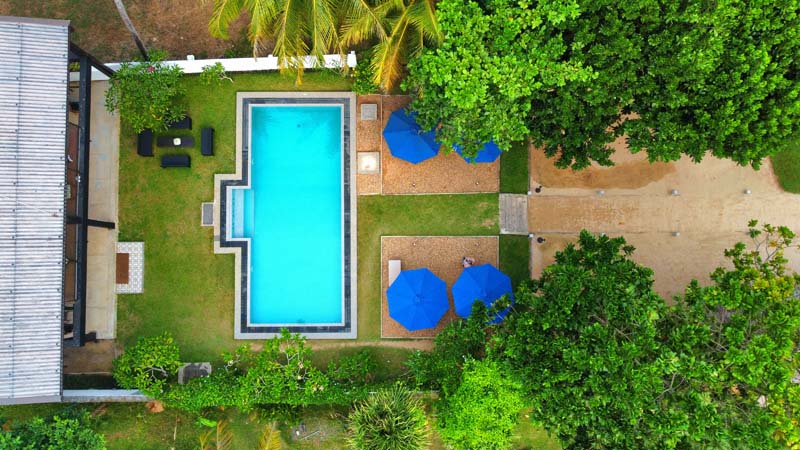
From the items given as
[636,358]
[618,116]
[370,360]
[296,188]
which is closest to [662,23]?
[618,116]

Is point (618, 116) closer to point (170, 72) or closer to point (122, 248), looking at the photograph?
point (170, 72)

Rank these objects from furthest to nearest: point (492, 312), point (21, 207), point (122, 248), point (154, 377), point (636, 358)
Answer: point (122, 248) < point (154, 377) < point (492, 312) < point (21, 207) < point (636, 358)

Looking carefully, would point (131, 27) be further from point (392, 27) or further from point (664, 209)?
point (664, 209)

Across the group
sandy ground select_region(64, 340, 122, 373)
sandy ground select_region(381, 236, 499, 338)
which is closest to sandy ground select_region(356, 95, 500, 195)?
sandy ground select_region(381, 236, 499, 338)

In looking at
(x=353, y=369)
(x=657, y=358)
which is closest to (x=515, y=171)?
(x=657, y=358)

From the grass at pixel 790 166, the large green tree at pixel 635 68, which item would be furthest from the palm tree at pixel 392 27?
the grass at pixel 790 166

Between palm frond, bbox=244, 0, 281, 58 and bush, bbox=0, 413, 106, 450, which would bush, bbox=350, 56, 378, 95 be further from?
bush, bbox=0, 413, 106, 450

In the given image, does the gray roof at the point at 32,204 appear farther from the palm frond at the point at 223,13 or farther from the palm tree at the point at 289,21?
the palm tree at the point at 289,21
